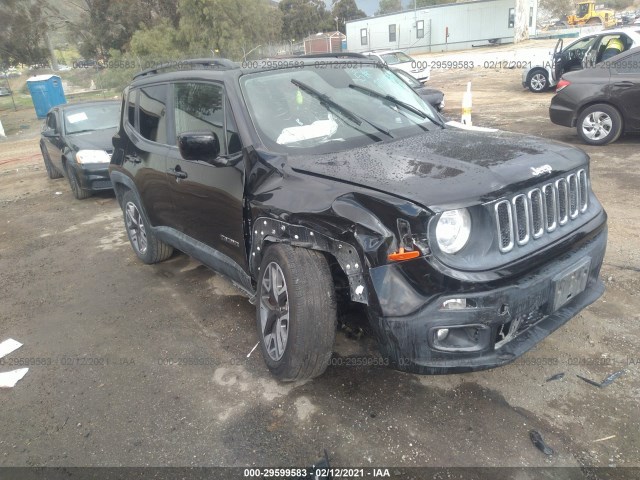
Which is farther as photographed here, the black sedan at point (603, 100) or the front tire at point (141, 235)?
the black sedan at point (603, 100)

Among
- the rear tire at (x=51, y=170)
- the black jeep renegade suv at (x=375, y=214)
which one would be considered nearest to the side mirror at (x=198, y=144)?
the black jeep renegade suv at (x=375, y=214)

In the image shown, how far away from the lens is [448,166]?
2.74 metres

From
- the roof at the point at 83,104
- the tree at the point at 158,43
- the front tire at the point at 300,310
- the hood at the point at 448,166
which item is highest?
the tree at the point at 158,43

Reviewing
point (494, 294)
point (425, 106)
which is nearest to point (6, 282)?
point (425, 106)

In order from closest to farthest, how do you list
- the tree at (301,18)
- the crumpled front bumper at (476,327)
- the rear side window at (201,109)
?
the crumpled front bumper at (476,327), the rear side window at (201,109), the tree at (301,18)

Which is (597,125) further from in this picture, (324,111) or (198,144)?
(198,144)

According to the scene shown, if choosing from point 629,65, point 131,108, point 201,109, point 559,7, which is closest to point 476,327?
point 201,109

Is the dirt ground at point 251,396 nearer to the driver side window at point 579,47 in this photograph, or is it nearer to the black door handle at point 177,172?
the black door handle at point 177,172

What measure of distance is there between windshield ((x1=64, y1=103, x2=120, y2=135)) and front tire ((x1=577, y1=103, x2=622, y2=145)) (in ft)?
26.7

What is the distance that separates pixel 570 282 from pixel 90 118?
8927mm

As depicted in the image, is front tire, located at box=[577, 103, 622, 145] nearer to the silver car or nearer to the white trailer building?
the silver car

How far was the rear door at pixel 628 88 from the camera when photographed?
789 centimetres

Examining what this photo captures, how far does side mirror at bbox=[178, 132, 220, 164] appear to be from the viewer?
10.6 feet

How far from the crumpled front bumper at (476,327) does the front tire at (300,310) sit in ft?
1.10
